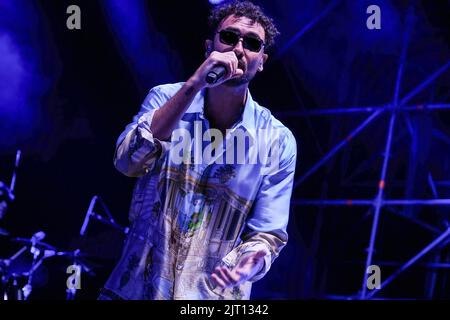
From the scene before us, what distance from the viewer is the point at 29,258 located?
2.99m

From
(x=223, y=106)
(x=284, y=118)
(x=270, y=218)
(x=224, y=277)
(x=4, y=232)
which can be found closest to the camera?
(x=224, y=277)

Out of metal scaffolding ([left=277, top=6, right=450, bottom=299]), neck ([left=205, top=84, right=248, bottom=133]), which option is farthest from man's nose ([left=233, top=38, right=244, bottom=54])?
metal scaffolding ([left=277, top=6, right=450, bottom=299])

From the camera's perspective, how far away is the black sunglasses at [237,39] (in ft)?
6.49

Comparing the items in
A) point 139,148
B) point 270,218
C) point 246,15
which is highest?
point 246,15

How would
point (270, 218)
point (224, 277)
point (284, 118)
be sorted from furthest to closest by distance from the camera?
point (284, 118)
point (270, 218)
point (224, 277)

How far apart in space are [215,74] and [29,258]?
5.57ft

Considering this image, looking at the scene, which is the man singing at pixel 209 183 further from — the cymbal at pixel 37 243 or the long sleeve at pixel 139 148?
the cymbal at pixel 37 243

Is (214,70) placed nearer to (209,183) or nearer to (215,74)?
(215,74)

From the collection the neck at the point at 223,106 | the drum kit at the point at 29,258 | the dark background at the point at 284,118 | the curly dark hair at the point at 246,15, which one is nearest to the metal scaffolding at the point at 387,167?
the dark background at the point at 284,118

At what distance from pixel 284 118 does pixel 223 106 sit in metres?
1.44

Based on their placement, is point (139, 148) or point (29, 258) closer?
point (139, 148)

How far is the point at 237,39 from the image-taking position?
199 cm

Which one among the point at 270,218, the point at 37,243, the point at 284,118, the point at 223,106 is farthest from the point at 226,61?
the point at 284,118

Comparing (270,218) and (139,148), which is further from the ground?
(139,148)
